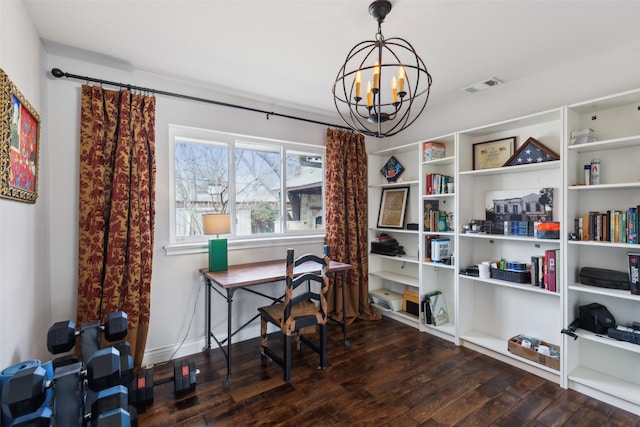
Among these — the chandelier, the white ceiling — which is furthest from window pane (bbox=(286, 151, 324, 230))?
the white ceiling

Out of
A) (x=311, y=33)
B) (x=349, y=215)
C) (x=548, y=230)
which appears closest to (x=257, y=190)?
(x=349, y=215)

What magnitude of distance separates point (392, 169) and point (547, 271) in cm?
199

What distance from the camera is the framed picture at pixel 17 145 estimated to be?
4.44ft

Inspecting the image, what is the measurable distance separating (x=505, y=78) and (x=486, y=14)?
1.08 meters

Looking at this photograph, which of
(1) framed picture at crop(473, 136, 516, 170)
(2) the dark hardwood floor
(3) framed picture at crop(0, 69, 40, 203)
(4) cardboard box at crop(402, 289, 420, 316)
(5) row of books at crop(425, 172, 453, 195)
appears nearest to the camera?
(3) framed picture at crop(0, 69, 40, 203)

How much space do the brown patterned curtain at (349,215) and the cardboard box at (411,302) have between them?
1.19 feet

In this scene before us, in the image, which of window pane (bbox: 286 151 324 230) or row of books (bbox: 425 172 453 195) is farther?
window pane (bbox: 286 151 324 230)

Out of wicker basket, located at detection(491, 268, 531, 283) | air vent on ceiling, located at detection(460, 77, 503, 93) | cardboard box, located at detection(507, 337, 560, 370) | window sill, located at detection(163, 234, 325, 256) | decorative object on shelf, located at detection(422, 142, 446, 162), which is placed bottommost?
cardboard box, located at detection(507, 337, 560, 370)

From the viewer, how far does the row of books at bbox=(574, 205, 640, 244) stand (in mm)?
1933

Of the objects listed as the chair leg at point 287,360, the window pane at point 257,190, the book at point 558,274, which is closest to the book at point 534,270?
the book at point 558,274

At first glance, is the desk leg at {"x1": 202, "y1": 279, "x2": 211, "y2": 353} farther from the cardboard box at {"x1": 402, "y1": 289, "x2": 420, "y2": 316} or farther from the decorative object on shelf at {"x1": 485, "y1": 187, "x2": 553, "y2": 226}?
the decorative object on shelf at {"x1": 485, "y1": 187, "x2": 553, "y2": 226}

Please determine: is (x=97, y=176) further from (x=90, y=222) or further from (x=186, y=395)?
(x=186, y=395)

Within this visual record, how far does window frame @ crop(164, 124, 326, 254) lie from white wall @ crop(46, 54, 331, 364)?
0.05 m

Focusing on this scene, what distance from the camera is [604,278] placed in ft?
6.86
